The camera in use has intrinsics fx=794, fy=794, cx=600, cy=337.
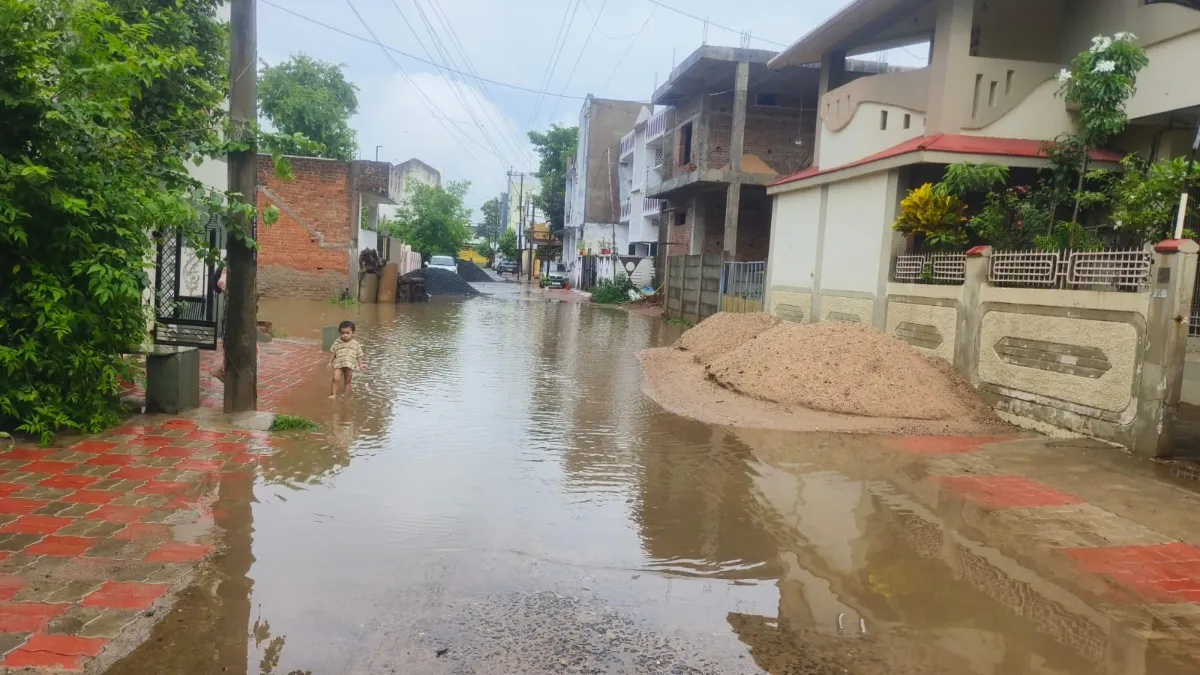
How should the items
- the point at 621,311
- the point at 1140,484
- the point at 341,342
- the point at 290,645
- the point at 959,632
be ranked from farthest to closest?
the point at 621,311, the point at 341,342, the point at 1140,484, the point at 959,632, the point at 290,645

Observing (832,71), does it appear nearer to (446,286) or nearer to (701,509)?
(701,509)

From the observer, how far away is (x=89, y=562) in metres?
4.28

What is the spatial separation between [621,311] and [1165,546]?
24684 millimetres

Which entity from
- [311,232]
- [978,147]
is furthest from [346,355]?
[311,232]

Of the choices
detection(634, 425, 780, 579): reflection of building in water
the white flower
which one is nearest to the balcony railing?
the white flower

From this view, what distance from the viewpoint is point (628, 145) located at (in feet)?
143

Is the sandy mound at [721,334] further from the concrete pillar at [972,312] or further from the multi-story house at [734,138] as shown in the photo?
the multi-story house at [734,138]

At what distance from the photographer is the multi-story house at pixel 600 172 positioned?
1870 inches

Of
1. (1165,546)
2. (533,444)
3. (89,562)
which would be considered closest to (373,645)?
(89,562)

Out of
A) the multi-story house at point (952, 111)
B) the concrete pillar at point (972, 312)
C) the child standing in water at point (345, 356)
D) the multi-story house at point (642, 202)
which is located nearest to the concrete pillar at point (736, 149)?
the multi-story house at point (952, 111)

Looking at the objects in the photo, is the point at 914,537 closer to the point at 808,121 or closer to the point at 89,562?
the point at 89,562

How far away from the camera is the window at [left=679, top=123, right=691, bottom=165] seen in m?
28.8

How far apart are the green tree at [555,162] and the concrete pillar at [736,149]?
127 feet

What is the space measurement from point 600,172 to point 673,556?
45.1 meters
